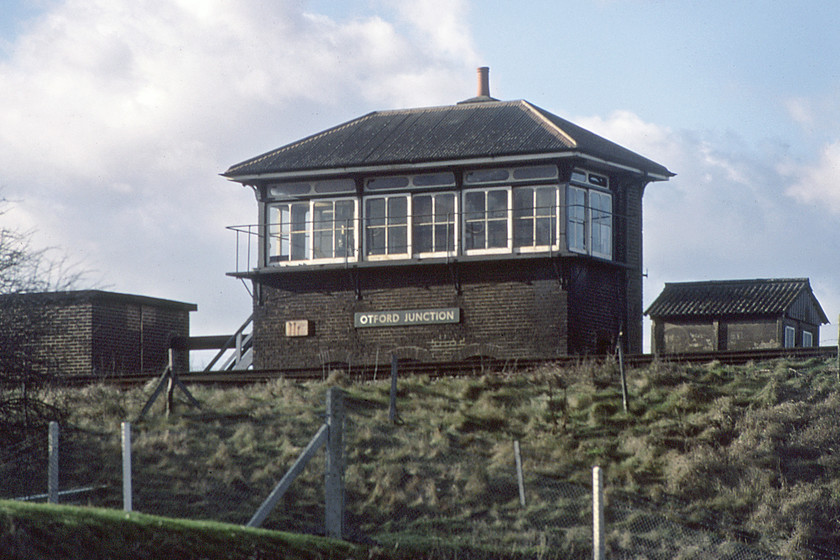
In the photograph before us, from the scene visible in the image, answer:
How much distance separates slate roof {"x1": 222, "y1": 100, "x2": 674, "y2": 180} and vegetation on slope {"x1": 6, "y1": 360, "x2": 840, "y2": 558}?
6731mm

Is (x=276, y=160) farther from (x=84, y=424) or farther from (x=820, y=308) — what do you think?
(x=820, y=308)

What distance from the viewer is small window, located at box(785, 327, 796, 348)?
3609cm

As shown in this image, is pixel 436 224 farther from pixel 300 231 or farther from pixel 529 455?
pixel 529 455

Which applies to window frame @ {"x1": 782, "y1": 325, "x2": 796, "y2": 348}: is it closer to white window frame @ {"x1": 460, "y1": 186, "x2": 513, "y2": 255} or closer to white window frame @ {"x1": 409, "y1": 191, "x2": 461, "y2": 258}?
white window frame @ {"x1": 460, "y1": 186, "x2": 513, "y2": 255}

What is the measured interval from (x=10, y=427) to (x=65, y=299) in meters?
3.73

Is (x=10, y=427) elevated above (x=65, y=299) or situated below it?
below

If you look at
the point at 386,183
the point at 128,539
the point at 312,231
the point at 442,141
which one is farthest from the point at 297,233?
the point at 128,539

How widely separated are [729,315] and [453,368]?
12.5 metres

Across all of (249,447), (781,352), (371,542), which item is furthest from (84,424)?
(781,352)

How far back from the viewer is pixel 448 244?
29.8m

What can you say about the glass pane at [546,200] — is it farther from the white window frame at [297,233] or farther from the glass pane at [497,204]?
the white window frame at [297,233]

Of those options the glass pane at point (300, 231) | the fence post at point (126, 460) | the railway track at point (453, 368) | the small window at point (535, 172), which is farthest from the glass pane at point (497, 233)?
the fence post at point (126, 460)

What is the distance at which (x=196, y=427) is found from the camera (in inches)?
886

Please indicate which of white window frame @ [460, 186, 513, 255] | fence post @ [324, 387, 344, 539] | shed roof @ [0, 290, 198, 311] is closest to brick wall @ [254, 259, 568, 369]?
white window frame @ [460, 186, 513, 255]
